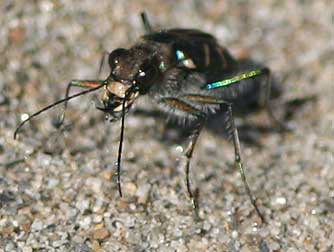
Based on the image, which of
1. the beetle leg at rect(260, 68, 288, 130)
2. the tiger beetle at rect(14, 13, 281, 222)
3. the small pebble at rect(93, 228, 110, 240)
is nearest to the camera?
the small pebble at rect(93, 228, 110, 240)

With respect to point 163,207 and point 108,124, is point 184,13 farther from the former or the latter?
point 163,207

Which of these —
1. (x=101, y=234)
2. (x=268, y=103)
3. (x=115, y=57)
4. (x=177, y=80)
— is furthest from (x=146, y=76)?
(x=268, y=103)

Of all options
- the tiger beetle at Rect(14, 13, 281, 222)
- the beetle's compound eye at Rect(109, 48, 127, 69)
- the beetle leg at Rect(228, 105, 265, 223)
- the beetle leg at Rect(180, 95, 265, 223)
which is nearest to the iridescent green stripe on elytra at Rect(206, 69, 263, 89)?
the tiger beetle at Rect(14, 13, 281, 222)

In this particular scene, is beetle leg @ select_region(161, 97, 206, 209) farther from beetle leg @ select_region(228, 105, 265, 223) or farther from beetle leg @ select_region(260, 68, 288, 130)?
beetle leg @ select_region(260, 68, 288, 130)

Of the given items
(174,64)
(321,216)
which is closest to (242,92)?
(174,64)

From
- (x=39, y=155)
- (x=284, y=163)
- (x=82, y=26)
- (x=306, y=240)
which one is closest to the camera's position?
(x=306, y=240)

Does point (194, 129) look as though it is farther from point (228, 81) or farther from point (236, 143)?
point (228, 81)

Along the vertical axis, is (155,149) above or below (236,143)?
below
